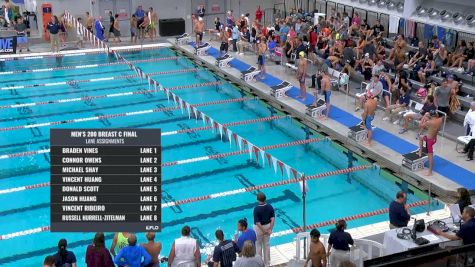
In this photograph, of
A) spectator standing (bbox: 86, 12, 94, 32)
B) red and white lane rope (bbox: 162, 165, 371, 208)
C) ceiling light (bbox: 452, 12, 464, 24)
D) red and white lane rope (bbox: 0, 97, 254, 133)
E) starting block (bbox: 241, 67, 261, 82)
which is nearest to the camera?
red and white lane rope (bbox: 162, 165, 371, 208)

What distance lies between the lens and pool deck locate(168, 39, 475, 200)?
38.9 feet

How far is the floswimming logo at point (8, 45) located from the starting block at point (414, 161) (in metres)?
15.7

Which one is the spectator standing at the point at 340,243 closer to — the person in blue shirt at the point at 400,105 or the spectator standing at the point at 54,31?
the person in blue shirt at the point at 400,105

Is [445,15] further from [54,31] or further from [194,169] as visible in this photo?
[54,31]

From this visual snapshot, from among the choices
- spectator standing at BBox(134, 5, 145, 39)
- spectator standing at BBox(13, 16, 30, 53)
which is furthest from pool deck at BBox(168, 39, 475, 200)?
spectator standing at BBox(13, 16, 30, 53)

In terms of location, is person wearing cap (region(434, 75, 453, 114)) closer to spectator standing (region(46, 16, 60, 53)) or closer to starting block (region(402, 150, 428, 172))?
starting block (region(402, 150, 428, 172))

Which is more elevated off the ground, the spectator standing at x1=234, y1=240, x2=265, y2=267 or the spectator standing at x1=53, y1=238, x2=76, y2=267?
the spectator standing at x1=234, y1=240, x2=265, y2=267

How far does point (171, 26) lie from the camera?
87.3ft

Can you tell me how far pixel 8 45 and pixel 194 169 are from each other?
1272cm

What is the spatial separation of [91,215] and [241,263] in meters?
1.66

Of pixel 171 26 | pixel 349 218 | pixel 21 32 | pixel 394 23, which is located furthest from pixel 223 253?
pixel 171 26

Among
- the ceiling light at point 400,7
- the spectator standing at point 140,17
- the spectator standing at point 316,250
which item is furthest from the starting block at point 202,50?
the spectator standing at point 316,250

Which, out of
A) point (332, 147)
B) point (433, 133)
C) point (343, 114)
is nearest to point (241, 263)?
point (433, 133)

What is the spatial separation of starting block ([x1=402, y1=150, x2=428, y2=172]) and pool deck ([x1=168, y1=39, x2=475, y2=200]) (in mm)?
105
